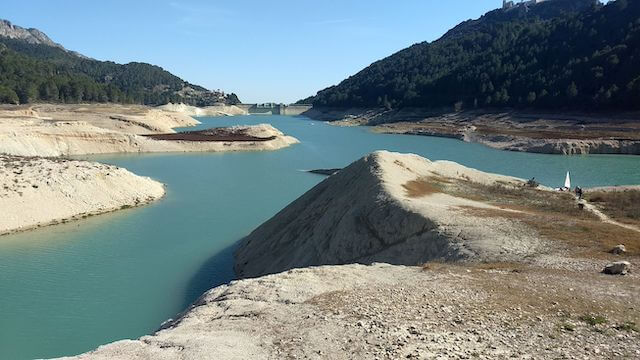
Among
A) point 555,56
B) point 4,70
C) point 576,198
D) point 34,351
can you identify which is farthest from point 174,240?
point 4,70

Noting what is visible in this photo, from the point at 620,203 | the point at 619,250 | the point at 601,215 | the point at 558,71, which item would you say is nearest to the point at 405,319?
the point at 619,250

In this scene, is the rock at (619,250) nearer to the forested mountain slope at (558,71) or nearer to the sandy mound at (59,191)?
the sandy mound at (59,191)

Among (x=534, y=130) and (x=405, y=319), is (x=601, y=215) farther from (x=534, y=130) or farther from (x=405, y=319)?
(x=534, y=130)

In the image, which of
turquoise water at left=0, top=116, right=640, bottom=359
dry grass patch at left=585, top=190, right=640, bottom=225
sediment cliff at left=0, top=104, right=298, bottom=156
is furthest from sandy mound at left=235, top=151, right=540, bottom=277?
sediment cliff at left=0, top=104, right=298, bottom=156

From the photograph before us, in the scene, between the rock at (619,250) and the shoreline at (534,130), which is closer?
the rock at (619,250)

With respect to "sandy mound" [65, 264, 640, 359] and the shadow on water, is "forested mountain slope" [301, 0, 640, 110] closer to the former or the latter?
the shadow on water

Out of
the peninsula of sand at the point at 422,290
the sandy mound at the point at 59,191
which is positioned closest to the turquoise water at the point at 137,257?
the sandy mound at the point at 59,191
